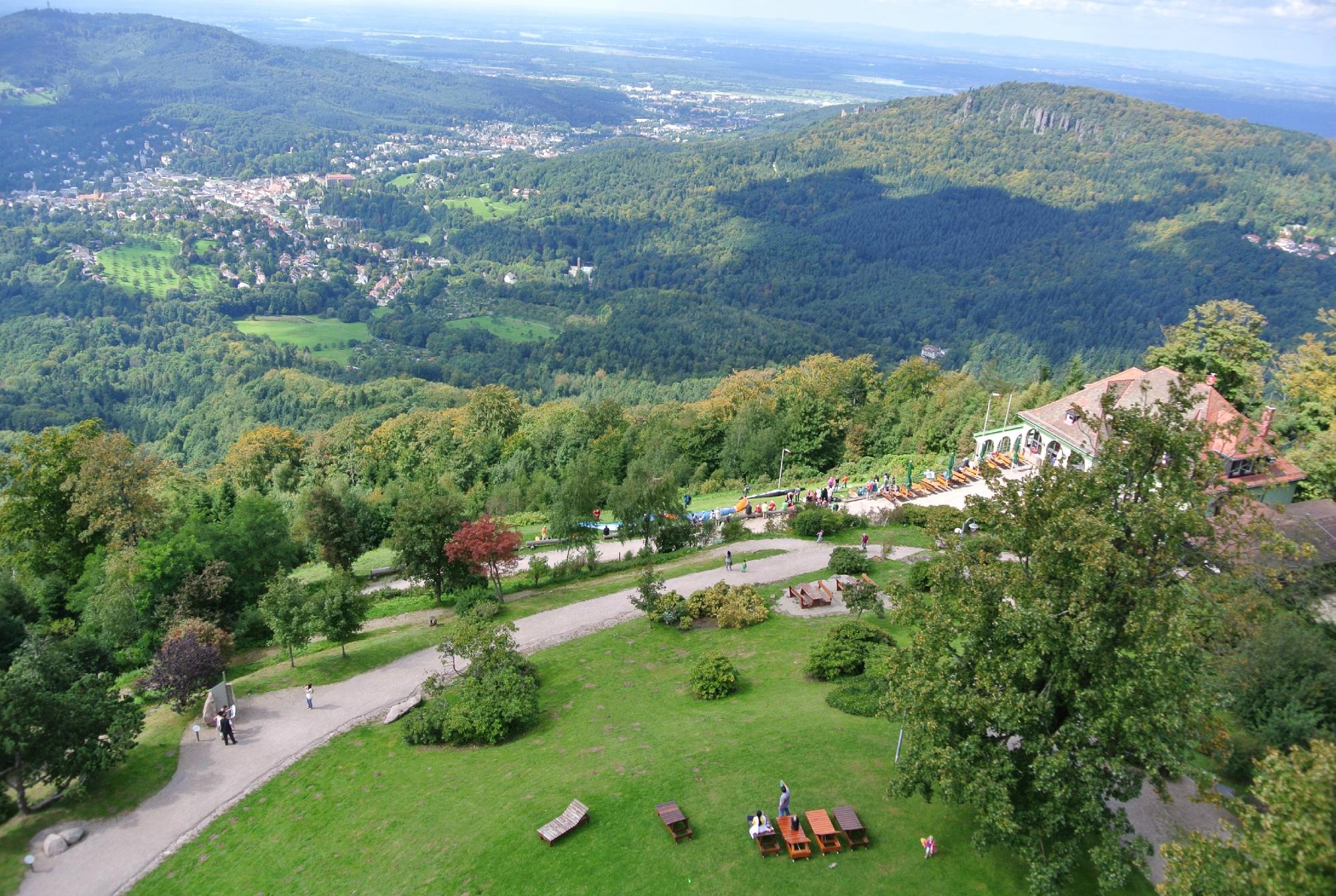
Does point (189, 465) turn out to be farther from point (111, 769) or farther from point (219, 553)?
point (111, 769)

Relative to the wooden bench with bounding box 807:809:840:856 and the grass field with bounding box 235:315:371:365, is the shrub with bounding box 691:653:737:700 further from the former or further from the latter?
the grass field with bounding box 235:315:371:365

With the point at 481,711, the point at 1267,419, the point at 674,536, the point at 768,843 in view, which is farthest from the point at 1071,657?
the point at 1267,419

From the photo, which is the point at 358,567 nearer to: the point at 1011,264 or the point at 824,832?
the point at 824,832

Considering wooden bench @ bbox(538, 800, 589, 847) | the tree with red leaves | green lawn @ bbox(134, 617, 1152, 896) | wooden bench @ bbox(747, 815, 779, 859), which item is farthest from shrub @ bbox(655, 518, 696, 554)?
wooden bench @ bbox(747, 815, 779, 859)

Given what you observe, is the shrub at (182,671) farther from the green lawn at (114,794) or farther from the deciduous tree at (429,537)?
the deciduous tree at (429,537)

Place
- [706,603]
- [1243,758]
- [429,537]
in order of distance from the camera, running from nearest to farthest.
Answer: [1243,758] → [706,603] → [429,537]

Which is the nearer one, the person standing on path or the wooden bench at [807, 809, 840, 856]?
the wooden bench at [807, 809, 840, 856]

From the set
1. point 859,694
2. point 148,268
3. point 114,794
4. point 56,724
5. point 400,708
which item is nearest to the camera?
point 56,724
